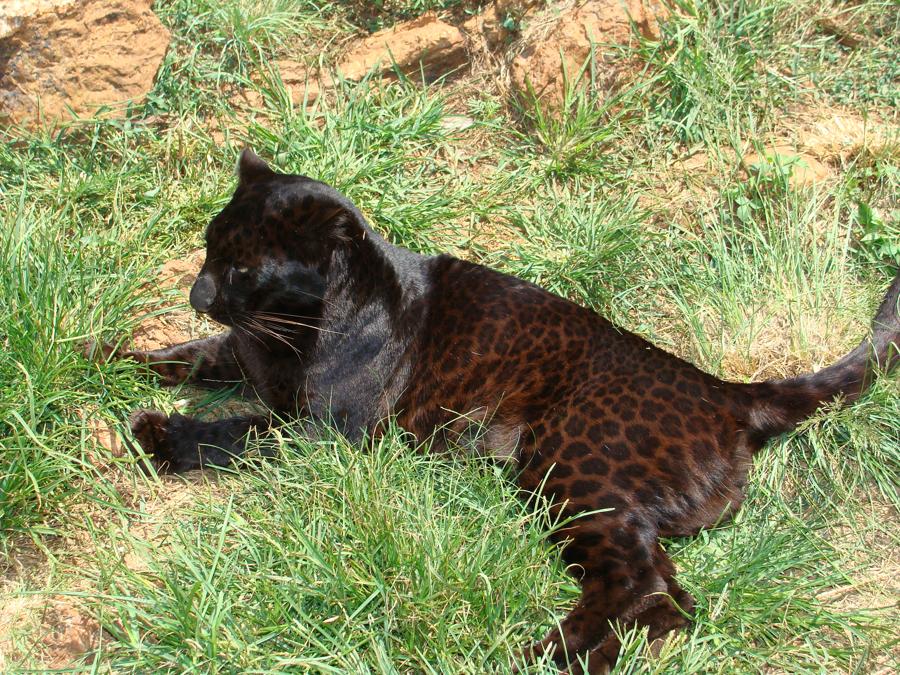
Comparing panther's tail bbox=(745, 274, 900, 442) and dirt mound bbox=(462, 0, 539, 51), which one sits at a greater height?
dirt mound bbox=(462, 0, 539, 51)

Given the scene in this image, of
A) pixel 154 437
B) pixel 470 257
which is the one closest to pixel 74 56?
pixel 154 437

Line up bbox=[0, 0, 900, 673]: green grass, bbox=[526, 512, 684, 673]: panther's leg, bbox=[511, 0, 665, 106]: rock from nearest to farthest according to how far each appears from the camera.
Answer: bbox=[0, 0, 900, 673]: green grass → bbox=[526, 512, 684, 673]: panther's leg → bbox=[511, 0, 665, 106]: rock

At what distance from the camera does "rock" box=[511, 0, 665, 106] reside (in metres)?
5.70

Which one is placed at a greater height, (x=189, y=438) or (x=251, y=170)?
(x=251, y=170)

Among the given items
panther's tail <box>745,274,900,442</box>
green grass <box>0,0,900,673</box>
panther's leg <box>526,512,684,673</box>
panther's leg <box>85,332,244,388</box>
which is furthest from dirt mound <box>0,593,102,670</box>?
panther's tail <box>745,274,900,442</box>

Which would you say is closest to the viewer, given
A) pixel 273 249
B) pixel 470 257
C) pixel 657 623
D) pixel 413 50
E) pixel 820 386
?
pixel 657 623

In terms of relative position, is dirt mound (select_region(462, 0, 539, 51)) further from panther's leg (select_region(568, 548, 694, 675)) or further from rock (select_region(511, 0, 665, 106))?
panther's leg (select_region(568, 548, 694, 675))

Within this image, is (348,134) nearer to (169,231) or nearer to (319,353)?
(169,231)

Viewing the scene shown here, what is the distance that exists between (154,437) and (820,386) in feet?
10.1

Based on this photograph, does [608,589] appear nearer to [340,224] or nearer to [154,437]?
[340,224]

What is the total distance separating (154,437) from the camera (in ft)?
14.1

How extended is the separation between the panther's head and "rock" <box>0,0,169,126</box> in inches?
78.8

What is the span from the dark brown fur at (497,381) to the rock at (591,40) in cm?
187

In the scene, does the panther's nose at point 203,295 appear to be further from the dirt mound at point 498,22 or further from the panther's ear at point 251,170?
the dirt mound at point 498,22
